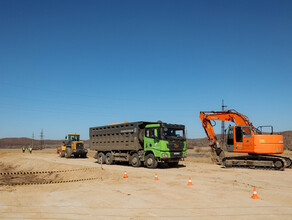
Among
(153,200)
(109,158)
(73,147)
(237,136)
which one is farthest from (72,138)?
(153,200)

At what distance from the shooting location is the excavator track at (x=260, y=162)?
1800 centimetres

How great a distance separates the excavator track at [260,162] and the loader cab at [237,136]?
1.05 m

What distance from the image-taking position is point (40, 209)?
8320mm

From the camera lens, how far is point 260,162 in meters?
18.6

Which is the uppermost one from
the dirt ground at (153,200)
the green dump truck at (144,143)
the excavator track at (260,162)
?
the green dump truck at (144,143)

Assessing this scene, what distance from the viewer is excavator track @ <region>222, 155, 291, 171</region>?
1800cm

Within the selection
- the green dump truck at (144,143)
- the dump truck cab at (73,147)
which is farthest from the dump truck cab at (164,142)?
the dump truck cab at (73,147)

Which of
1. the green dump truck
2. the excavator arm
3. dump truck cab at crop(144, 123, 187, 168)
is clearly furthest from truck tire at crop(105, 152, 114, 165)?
the excavator arm

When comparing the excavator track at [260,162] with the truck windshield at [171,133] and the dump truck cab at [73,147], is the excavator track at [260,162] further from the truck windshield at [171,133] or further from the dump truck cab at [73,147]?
the dump truck cab at [73,147]

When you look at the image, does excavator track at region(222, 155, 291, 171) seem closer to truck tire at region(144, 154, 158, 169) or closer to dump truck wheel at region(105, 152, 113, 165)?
truck tire at region(144, 154, 158, 169)

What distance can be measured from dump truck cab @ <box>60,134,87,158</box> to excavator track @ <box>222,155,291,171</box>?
19143mm

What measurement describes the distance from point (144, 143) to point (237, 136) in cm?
679

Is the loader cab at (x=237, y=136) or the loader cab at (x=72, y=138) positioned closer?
the loader cab at (x=237, y=136)

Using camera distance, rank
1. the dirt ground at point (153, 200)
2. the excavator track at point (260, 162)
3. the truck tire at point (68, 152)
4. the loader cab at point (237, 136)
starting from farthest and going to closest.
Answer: the truck tire at point (68, 152)
the loader cab at point (237, 136)
the excavator track at point (260, 162)
the dirt ground at point (153, 200)
